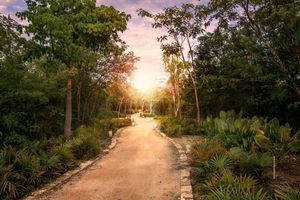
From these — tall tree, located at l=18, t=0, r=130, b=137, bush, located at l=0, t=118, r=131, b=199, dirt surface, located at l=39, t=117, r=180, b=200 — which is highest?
tall tree, located at l=18, t=0, r=130, b=137

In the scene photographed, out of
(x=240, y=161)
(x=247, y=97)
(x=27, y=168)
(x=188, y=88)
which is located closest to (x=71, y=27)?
(x=27, y=168)

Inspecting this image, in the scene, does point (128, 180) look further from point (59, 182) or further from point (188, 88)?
point (188, 88)

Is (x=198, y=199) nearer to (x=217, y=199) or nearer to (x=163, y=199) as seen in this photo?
(x=163, y=199)

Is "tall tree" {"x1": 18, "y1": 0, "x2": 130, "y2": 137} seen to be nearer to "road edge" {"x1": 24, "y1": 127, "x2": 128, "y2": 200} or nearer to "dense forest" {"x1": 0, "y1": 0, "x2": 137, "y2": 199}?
"dense forest" {"x1": 0, "y1": 0, "x2": 137, "y2": 199}

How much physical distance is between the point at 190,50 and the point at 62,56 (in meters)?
13.0

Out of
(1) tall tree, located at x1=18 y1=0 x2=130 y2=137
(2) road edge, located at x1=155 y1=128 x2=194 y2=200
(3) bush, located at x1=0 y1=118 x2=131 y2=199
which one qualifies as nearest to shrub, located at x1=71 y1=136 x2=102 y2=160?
(3) bush, located at x1=0 y1=118 x2=131 y2=199

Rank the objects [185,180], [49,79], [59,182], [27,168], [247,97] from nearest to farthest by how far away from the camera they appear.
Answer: [27,168] → [59,182] → [185,180] → [49,79] → [247,97]

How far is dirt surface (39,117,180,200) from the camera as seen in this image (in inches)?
268

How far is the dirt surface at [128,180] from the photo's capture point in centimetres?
680

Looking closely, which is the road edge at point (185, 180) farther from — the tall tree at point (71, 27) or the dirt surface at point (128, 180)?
the tall tree at point (71, 27)

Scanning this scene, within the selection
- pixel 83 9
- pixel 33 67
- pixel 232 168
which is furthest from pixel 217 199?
pixel 33 67

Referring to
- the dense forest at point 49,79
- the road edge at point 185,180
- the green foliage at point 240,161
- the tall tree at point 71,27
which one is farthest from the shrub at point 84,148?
the green foliage at point 240,161

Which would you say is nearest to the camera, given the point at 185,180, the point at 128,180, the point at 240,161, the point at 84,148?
the point at 240,161

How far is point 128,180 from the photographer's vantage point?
8016mm
